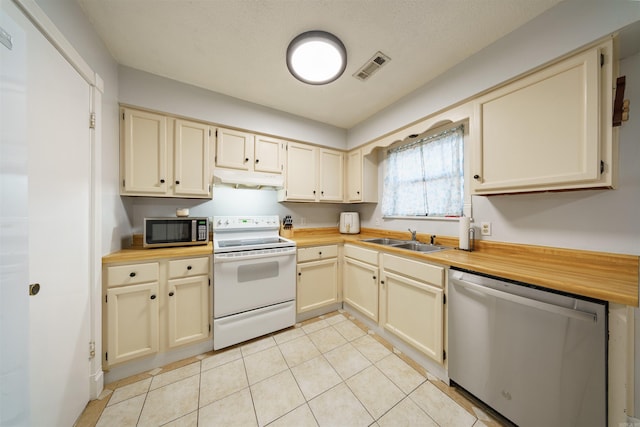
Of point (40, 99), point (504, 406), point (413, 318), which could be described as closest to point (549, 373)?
point (504, 406)

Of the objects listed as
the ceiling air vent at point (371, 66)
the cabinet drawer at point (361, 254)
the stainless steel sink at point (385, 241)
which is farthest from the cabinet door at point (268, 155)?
the stainless steel sink at point (385, 241)

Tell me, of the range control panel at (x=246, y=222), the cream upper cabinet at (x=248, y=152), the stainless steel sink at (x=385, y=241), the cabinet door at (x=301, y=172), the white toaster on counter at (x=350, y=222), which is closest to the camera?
the cream upper cabinet at (x=248, y=152)

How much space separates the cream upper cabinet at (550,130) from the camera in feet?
3.59

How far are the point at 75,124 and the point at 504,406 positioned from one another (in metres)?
3.05

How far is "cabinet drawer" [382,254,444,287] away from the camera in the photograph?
59.6 inches

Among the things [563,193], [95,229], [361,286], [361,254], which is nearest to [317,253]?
[361,254]

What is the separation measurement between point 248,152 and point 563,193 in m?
2.72

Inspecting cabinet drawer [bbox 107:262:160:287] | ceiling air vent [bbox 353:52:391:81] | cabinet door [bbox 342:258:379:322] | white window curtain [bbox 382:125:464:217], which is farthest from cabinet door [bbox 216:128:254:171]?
white window curtain [bbox 382:125:464:217]

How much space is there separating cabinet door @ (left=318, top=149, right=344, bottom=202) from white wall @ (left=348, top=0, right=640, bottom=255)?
1356 mm

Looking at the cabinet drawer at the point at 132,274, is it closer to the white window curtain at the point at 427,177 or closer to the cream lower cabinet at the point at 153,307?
the cream lower cabinet at the point at 153,307

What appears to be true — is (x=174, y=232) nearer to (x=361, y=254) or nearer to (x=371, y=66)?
(x=361, y=254)

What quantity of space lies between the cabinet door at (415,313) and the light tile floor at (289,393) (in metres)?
Result: 0.20

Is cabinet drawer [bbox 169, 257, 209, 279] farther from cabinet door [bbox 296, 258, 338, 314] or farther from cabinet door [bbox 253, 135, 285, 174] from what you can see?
cabinet door [bbox 253, 135, 285, 174]

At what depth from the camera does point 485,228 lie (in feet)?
5.79
